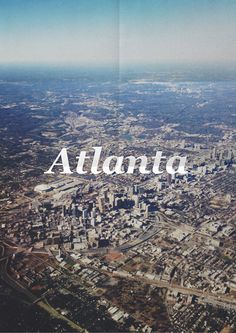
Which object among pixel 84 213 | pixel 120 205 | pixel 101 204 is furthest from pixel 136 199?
pixel 84 213

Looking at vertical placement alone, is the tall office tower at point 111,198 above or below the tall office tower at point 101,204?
above

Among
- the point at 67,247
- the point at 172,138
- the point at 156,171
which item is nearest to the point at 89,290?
the point at 67,247

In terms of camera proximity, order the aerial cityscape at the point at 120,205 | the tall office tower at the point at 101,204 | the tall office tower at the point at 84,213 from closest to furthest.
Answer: the aerial cityscape at the point at 120,205
the tall office tower at the point at 84,213
the tall office tower at the point at 101,204

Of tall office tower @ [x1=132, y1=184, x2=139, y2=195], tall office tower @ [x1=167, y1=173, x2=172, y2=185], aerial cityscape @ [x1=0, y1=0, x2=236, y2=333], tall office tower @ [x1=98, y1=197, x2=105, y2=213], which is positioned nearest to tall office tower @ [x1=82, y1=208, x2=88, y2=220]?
aerial cityscape @ [x1=0, y1=0, x2=236, y2=333]

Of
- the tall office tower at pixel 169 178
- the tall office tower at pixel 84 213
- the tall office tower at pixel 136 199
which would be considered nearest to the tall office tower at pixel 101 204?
the tall office tower at pixel 84 213

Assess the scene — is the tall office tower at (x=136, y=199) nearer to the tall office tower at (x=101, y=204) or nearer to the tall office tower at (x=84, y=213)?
the tall office tower at (x=101, y=204)

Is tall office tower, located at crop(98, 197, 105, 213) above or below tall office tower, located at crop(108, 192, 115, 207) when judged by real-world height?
below

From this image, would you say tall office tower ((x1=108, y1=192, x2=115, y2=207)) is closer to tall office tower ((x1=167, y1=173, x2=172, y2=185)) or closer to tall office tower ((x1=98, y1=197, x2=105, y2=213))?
tall office tower ((x1=98, y1=197, x2=105, y2=213))

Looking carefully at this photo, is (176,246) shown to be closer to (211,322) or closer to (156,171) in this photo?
(211,322)
